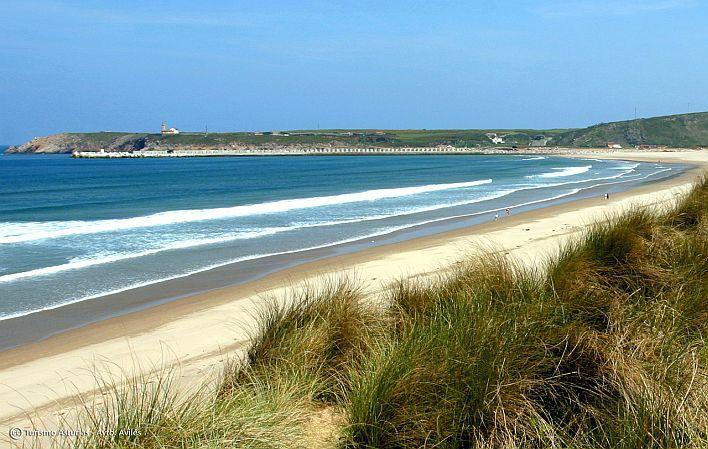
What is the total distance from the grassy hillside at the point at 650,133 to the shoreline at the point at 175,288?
151 meters

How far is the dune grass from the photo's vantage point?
378cm

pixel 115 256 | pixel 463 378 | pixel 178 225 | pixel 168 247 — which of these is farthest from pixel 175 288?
pixel 178 225

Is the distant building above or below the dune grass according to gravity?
above

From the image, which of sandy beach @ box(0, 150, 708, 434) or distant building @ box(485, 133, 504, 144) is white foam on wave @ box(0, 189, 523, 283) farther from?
distant building @ box(485, 133, 504, 144)

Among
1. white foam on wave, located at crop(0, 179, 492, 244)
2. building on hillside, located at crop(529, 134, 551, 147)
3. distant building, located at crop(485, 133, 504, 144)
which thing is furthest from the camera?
distant building, located at crop(485, 133, 504, 144)

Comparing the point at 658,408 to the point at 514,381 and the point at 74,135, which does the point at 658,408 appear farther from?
the point at 74,135

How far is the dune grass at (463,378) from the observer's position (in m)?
3.78

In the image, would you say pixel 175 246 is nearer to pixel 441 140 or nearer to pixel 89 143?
pixel 441 140

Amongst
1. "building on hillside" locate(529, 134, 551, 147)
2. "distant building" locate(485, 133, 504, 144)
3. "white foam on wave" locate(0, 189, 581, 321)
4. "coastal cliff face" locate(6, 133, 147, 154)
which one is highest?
"coastal cliff face" locate(6, 133, 147, 154)

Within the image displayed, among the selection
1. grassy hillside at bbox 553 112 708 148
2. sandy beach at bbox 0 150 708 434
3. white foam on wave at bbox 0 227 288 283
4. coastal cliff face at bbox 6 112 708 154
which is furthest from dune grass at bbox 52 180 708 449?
grassy hillside at bbox 553 112 708 148

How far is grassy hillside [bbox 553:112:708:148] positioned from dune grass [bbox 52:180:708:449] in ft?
536

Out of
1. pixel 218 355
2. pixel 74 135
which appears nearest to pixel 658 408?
pixel 218 355

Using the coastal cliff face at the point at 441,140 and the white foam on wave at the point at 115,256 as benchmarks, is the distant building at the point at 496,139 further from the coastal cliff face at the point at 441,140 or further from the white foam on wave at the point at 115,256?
the white foam on wave at the point at 115,256

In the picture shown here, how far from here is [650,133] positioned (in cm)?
16350
